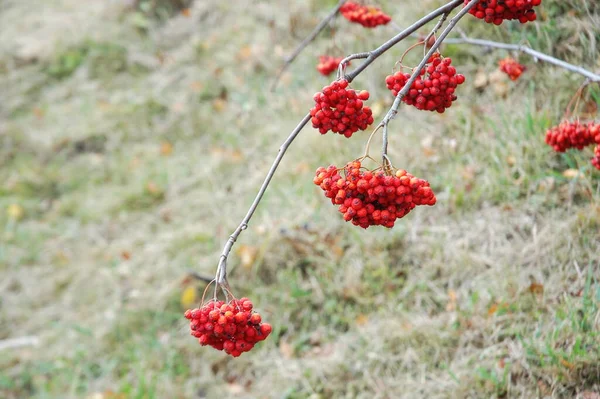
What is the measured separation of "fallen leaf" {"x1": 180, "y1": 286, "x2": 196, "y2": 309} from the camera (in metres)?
2.99

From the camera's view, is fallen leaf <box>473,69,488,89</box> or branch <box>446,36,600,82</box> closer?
branch <box>446,36,600,82</box>

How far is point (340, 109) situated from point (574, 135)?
103 centimetres

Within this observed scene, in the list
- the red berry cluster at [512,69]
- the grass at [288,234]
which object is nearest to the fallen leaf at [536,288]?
the grass at [288,234]

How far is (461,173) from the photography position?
2.67 meters

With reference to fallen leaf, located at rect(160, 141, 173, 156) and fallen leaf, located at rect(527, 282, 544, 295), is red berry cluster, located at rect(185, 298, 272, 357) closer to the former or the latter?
fallen leaf, located at rect(527, 282, 544, 295)

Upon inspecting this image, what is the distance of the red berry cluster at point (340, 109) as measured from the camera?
1.21 m

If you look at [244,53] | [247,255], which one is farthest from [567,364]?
[244,53]

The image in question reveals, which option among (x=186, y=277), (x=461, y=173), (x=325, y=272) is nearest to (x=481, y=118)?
(x=461, y=173)

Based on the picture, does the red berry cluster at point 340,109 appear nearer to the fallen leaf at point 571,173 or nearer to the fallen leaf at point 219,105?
the fallen leaf at point 571,173

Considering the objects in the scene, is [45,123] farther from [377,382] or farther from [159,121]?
[377,382]

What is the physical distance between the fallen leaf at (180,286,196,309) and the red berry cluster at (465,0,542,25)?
7.29 feet

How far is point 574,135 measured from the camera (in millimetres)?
1829

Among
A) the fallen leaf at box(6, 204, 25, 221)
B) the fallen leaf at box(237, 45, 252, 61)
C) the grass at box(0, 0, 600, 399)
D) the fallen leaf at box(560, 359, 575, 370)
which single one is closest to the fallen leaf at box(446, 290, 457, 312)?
the grass at box(0, 0, 600, 399)

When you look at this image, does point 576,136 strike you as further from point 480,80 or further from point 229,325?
point 229,325
